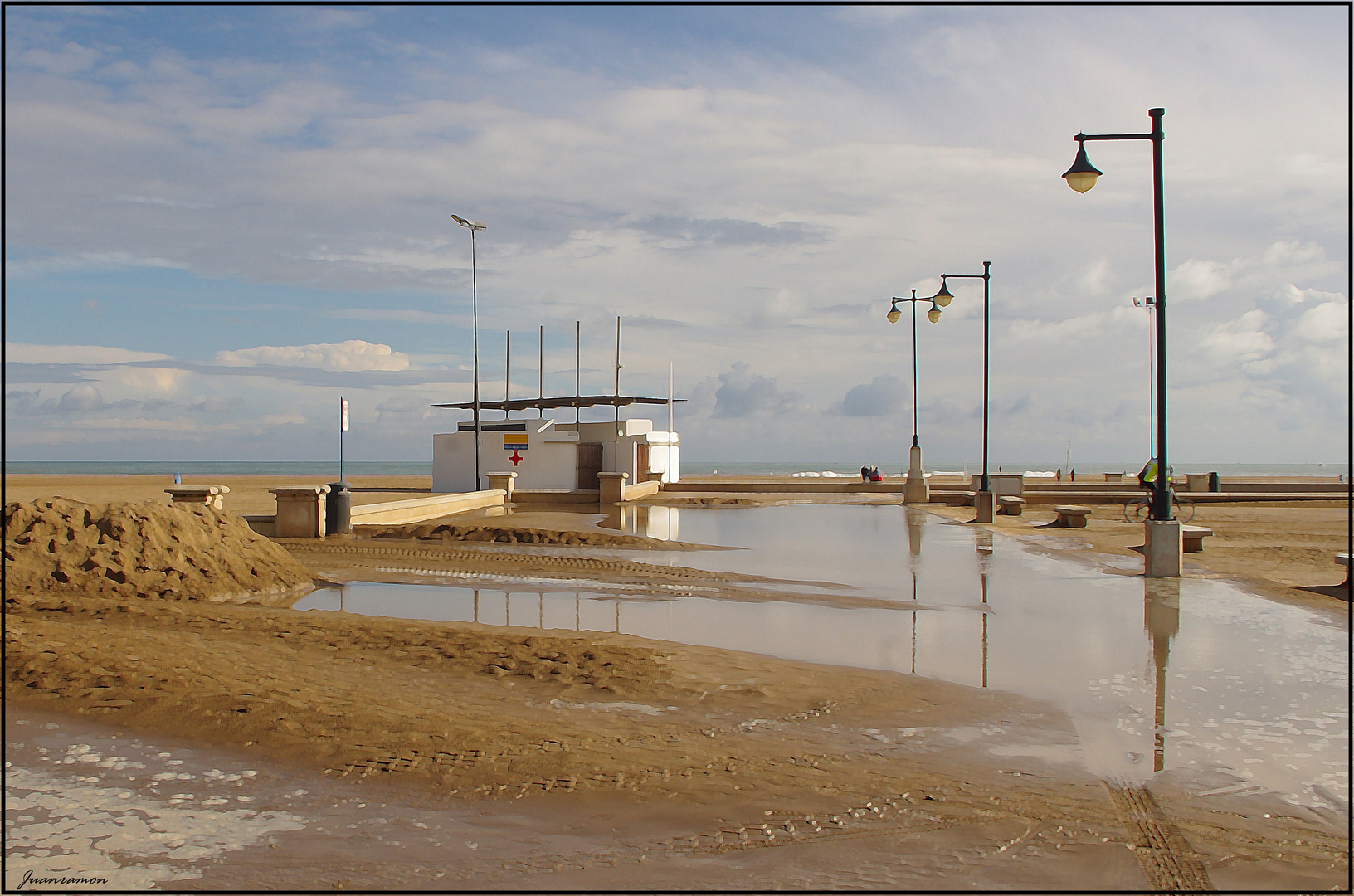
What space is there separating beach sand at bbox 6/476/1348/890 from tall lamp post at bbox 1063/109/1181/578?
7.73 metres

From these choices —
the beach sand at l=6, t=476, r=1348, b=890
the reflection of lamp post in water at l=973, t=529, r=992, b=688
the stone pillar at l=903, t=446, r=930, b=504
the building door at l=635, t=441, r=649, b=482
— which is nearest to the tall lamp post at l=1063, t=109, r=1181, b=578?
the reflection of lamp post in water at l=973, t=529, r=992, b=688

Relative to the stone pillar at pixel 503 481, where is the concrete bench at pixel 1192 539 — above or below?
Answer: below

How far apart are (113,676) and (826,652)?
5.58 metres

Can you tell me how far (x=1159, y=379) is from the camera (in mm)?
14320

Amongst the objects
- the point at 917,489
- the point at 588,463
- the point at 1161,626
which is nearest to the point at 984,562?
the point at 1161,626

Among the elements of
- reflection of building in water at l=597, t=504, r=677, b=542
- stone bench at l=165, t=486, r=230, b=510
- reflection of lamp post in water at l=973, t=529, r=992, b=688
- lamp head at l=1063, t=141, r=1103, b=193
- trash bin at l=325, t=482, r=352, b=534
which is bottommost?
reflection of building in water at l=597, t=504, r=677, b=542

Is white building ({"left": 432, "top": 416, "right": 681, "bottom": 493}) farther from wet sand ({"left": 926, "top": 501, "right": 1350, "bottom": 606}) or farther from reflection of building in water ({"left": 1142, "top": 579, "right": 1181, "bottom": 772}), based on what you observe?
reflection of building in water ({"left": 1142, "top": 579, "right": 1181, "bottom": 772})

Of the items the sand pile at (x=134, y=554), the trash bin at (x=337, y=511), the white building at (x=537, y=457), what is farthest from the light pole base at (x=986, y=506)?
the white building at (x=537, y=457)

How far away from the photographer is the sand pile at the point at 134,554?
10.6m

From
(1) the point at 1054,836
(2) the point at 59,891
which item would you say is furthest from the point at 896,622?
(2) the point at 59,891

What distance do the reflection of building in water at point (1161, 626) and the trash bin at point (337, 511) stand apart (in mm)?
13982

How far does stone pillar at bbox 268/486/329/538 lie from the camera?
18.0 meters

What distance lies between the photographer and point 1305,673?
7578mm

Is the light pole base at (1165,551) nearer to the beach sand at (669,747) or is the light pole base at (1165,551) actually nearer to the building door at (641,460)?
the beach sand at (669,747)
